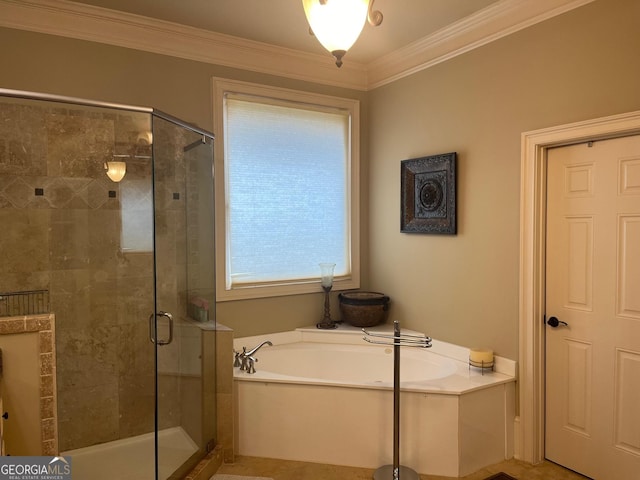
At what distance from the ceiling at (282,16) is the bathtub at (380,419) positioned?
225cm

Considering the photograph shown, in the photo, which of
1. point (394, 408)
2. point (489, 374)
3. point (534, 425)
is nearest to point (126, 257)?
point (394, 408)

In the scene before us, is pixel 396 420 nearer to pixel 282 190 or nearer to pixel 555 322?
pixel 555 322

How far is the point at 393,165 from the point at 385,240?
63 centimetres

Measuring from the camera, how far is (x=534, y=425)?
2.80 metres

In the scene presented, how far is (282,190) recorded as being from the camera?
3646 mm

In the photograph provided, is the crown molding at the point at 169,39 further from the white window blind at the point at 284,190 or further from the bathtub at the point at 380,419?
the bathtub at the point at 380,419

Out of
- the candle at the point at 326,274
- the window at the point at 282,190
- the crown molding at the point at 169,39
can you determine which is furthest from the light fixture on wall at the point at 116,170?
the candle at the point at 326,274

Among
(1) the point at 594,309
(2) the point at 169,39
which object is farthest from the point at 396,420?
(2) the point at 169,39

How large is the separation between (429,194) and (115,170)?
2.17 meters

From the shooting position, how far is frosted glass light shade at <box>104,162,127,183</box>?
2896 mm

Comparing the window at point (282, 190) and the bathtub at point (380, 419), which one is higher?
the window at point (282, 190)

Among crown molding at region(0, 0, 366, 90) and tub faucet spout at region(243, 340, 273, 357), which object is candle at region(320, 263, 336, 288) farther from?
crown molding at region(0, 0, 366, 90)

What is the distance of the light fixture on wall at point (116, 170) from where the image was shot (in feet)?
9.50

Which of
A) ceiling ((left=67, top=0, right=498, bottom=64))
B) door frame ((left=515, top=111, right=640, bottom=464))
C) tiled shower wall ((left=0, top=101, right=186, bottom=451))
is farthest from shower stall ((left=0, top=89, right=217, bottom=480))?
door frame ((left=515, top=111, right=640, bottom=464))
